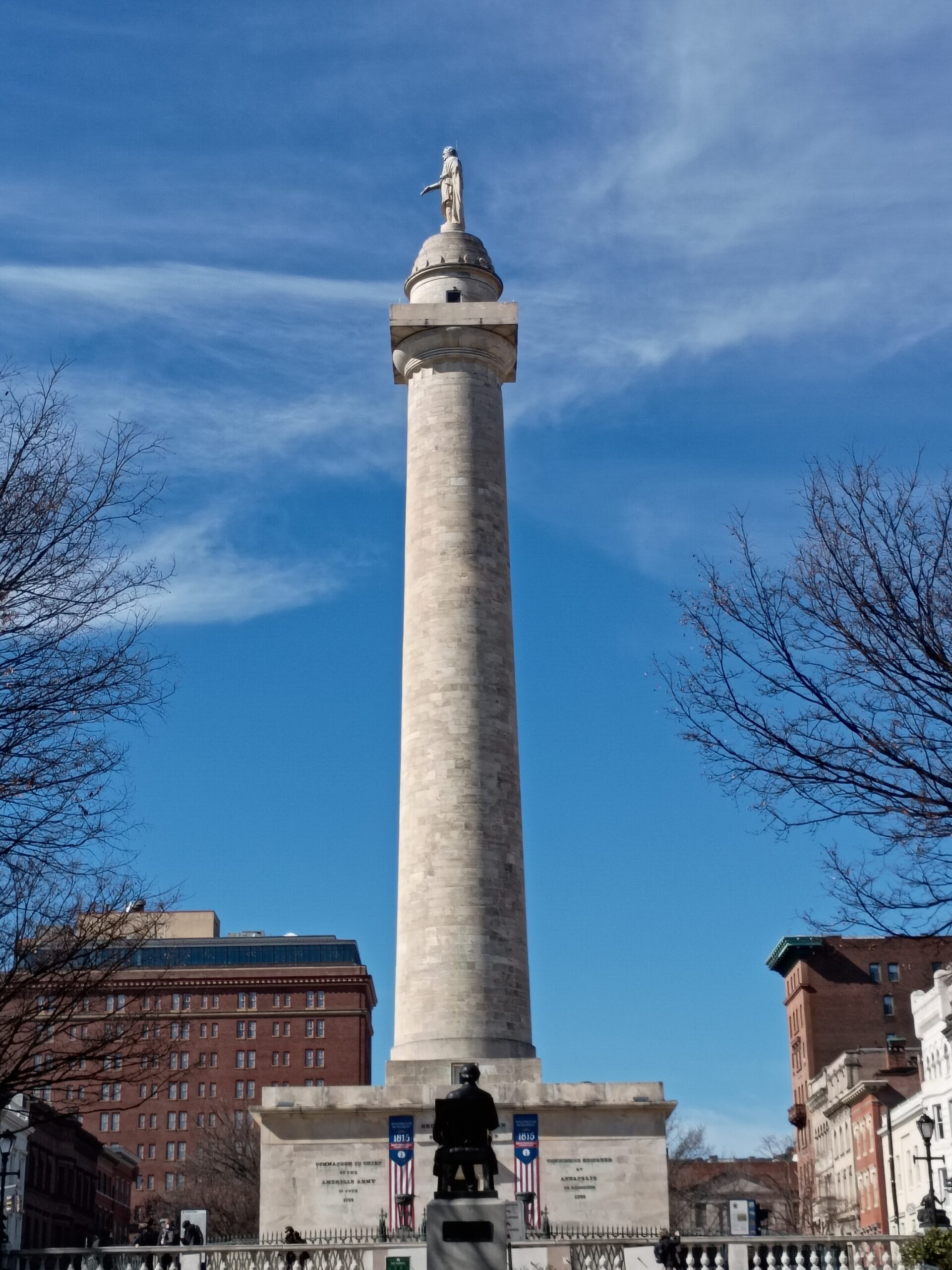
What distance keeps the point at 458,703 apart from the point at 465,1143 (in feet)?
68.1

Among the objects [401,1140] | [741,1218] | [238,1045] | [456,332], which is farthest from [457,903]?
[238,1045]

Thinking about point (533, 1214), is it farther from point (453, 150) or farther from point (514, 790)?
point (453, 150)

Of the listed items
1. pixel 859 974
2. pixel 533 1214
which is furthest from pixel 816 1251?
pixel 859 974

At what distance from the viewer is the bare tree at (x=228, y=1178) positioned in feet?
273

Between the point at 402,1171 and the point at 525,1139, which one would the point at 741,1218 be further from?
the point at 402,1171

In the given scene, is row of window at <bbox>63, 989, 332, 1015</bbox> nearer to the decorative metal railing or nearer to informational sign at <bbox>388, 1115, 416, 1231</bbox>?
informational sign at <bbox>388, 1115, 416, 1231</bbox>

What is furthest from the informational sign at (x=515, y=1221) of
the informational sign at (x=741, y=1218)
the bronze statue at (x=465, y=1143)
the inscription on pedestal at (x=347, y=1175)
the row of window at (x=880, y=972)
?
the row of window at (x=880, y=972)

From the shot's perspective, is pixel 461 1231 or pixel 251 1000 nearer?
pixel 461 1231

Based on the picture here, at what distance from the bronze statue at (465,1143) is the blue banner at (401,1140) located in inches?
587

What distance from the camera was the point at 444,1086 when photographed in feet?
127

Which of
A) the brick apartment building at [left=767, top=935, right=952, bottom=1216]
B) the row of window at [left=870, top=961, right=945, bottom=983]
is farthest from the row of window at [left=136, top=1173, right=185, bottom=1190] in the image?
the row of window at [left=870, top=961, right=945, bottom=983]

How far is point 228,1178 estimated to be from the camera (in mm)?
90500

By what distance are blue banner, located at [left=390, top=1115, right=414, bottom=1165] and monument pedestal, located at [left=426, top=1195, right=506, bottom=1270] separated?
16155 mm

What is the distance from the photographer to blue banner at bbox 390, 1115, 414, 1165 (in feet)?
123
